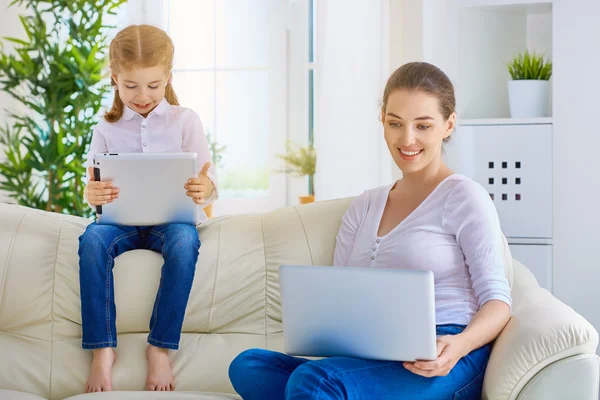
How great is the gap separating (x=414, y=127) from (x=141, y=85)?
2.95 ft

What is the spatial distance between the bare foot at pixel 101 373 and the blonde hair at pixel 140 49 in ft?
2.70

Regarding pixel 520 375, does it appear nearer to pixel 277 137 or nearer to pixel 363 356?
pixel 363 356

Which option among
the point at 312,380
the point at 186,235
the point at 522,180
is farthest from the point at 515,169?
the point at 312,380

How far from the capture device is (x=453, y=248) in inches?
69.6

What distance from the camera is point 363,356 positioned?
5.12 feet

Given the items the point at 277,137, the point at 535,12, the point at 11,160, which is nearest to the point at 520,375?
the point at 535,12

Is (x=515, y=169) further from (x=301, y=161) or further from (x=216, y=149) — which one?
(x=216, y=149)

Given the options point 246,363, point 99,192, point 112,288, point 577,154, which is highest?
point 577,154

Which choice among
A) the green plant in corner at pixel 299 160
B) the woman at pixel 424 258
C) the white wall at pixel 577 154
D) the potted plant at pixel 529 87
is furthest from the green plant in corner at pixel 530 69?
the woman at pixel 424 258

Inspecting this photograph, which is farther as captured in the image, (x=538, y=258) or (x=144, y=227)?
(x=538, y=258)

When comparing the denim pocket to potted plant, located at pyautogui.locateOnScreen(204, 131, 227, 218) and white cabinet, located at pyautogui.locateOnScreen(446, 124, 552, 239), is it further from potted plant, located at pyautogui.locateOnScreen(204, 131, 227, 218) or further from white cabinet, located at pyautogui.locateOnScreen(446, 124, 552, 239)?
potted plant, located at pyautogui.locateOnScreen(204, 131, 227, 218)

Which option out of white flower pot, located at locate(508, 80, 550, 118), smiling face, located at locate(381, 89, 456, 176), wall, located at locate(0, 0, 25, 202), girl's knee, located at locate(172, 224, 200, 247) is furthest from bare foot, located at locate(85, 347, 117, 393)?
wall, located at locate(0, 0, 25, 202)

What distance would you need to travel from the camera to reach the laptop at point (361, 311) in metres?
1.46

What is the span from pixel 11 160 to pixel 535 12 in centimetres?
262
